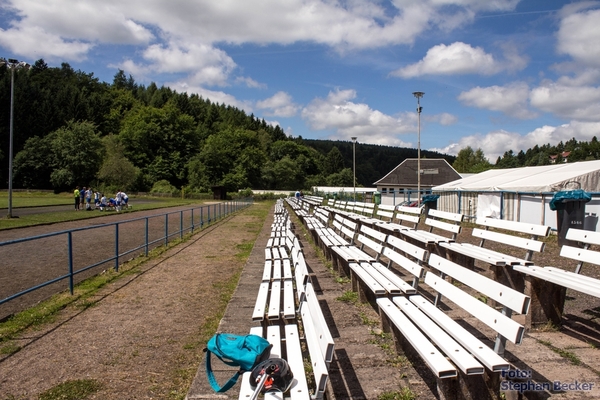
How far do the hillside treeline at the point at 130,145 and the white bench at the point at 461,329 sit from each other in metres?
73.5

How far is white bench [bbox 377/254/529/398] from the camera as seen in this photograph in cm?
259

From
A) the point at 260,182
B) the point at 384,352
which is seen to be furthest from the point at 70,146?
the point at 384,352

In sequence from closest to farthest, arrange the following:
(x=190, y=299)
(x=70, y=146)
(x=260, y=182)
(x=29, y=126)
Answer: (x=190, y=299) → (x=70, y=146) → (x=29, y=126) → (x=260, y=182)

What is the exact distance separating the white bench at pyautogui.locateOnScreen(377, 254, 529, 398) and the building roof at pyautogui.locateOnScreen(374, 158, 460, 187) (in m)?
61.7

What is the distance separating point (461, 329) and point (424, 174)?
6388 cm

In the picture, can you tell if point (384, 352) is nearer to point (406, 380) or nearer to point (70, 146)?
point (406, 380)

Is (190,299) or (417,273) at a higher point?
(417,273)

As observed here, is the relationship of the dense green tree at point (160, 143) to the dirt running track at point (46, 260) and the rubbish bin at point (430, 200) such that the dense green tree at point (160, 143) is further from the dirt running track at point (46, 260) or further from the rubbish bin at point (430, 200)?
the dirt running track at point (46, 260)

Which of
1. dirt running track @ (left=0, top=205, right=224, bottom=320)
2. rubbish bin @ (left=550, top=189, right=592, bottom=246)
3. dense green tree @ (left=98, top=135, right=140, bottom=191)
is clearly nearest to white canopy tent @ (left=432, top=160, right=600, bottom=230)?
rubbish bin @ (left=550, top=189, right=592, bottom=246)

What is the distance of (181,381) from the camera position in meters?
3.77

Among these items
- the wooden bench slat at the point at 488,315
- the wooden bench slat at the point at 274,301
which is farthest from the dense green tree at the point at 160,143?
the wooden bench slat at the point at 488,315

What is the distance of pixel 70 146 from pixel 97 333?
80794 millimetres

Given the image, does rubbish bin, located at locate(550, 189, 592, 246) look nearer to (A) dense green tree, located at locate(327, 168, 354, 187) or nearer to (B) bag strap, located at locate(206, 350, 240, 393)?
(B) bag strap, located at locate(206, 350, 240, 393)

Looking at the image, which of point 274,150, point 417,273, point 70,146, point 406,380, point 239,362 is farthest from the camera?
point 274,150
